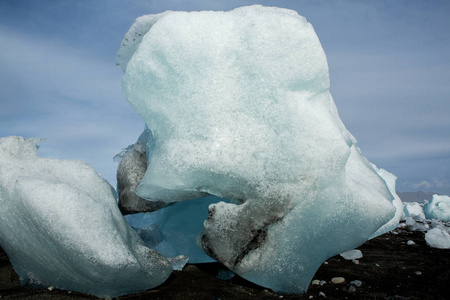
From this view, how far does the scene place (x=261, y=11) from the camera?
3164 millimetres

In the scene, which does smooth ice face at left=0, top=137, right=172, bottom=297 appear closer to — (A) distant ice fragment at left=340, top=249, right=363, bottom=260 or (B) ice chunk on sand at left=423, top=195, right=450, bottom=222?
(A) distant ice fragment at left=340, top=249, right=363, bottom=260

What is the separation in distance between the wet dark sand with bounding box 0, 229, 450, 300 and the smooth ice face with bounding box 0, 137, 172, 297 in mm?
178

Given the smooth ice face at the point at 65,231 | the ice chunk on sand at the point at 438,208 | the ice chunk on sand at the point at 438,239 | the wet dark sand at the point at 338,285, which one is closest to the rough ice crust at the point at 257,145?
the wet dark sand at the point at 338,285

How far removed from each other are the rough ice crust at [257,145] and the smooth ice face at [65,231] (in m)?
0.53

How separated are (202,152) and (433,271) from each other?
126 inches

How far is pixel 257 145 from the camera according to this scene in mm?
2863

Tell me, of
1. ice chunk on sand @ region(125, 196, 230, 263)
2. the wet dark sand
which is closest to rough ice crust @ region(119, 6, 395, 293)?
the wet dark sand

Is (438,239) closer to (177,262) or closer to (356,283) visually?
(356,283)

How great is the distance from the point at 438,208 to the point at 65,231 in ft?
33.3

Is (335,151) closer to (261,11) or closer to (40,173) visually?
(261,11)

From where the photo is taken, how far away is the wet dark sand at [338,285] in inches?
122

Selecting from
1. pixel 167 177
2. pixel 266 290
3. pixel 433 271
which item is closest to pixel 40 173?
pixel 167 177

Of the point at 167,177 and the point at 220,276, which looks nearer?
the point at 167,177

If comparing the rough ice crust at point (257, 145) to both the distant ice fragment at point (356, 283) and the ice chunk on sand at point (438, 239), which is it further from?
the ice chunk on sand at point (438, 239)
